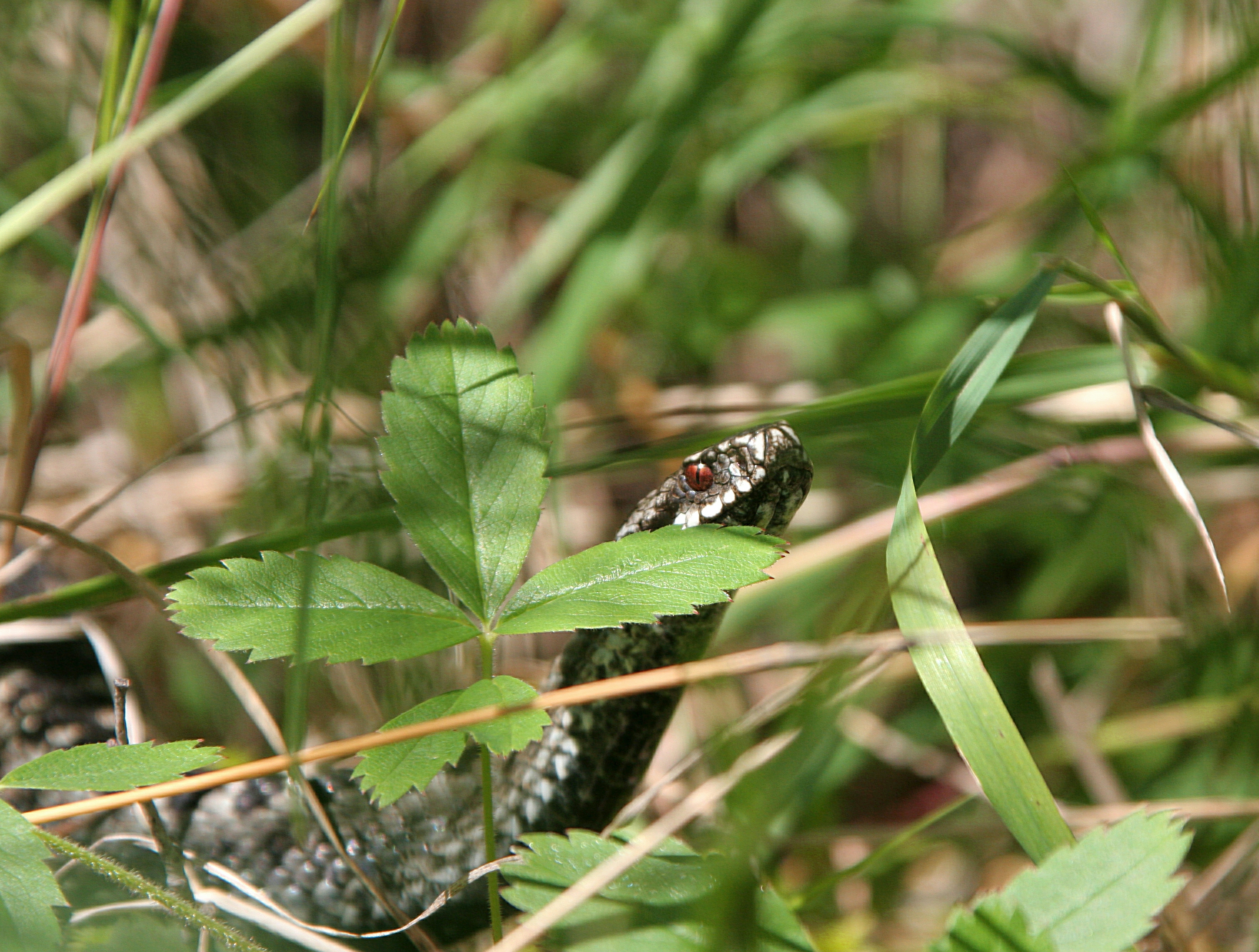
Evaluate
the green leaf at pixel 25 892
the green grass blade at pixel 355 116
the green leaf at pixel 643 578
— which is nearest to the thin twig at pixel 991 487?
the green leaf at pixel 643 578

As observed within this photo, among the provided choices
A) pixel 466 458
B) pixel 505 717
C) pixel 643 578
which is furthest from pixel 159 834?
pixel 643 578

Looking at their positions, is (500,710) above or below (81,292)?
below

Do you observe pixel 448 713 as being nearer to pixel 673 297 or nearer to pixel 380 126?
pixel 673 297

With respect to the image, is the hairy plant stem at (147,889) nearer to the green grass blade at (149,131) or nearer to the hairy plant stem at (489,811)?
the hairy plant stem at (489,811)

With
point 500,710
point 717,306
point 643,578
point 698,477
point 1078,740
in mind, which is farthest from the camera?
point 717,306

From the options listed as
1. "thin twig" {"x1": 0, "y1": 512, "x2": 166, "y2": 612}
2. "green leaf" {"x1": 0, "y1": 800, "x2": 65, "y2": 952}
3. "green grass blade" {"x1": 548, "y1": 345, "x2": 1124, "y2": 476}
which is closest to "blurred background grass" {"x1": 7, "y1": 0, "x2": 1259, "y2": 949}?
"green grass blade" {"x1": 548, "y1": 345, "x2": 1124, "y2": 476}

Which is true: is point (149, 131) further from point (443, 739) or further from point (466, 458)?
point (443, 739)
